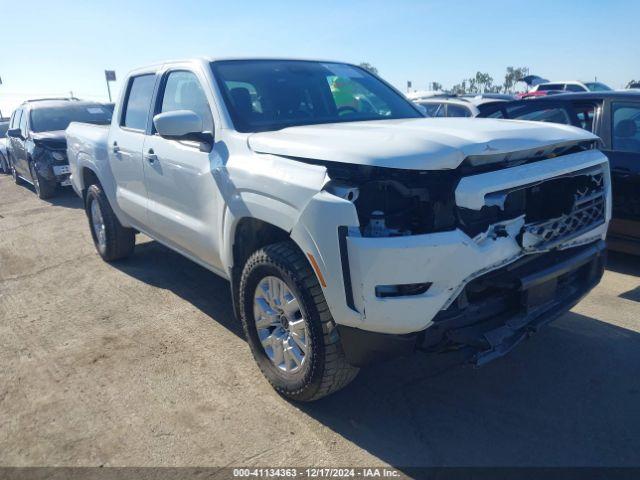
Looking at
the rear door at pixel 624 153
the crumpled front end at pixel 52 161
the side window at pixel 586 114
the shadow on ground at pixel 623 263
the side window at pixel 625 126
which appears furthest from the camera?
the crumpled front end at pixel 52 161

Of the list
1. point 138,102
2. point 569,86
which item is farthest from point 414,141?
point 569,86

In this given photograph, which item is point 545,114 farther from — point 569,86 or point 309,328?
point 569,86

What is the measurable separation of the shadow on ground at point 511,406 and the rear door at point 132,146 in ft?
8.18

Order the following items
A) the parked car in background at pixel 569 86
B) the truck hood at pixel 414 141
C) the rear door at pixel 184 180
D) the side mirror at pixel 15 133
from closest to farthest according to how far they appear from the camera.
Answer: the truck hood at pixel 414 141 < the rear door at pixel 184 180 < the side mirror at pixel 15 133 < the parked car in background at pixel 569 86

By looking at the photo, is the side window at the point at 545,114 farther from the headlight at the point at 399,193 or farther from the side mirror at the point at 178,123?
the side mirror at the point at 178,123

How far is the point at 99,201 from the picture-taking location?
5492 mm

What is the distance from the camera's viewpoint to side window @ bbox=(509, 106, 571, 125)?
5.31m

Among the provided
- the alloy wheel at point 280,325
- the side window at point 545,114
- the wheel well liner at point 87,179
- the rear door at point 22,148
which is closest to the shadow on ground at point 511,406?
the alloy wheel at point 280,325

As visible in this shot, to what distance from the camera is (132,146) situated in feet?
14.8

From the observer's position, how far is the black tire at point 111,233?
5473 mm

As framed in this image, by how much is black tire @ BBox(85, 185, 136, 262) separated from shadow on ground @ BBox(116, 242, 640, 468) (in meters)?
3.36

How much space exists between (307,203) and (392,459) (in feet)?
4.34

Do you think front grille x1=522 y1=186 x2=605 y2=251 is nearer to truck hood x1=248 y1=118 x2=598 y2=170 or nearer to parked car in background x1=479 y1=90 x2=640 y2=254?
truck hood x1=248 y1=118 x2=598 y2=170

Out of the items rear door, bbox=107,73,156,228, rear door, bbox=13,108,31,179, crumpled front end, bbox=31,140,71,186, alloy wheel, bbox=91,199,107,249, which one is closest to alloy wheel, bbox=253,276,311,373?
rear door, bbox=107,73,156,228
